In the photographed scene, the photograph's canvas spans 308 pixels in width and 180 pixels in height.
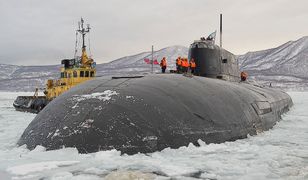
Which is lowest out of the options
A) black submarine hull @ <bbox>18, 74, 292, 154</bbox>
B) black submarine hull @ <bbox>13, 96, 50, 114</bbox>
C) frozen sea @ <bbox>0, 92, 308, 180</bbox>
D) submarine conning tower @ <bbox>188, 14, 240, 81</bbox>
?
black submarine hull @ <bbox>13, 96, 50, 114</bbox>

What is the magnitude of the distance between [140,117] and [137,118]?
→ 0.31 feet

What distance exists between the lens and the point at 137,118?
31.2 ft

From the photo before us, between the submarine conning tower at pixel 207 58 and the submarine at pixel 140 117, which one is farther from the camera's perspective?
the submarine conning tower at pixel 207 58

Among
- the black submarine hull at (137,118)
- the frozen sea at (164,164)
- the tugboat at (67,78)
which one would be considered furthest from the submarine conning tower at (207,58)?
the tugboat at (67,78)

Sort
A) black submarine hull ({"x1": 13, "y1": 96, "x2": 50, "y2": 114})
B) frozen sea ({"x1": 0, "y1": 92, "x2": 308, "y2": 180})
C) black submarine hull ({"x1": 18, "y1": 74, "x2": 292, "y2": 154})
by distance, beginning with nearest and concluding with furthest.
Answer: frozen sea ({"x1": 0, "y1": 92, "x2": 308, "y2": 180}) → black submarine hull ({"x1": 18, "y1": 74, "x2": 292, "y2": 154}) → black submarine hull ({"x1": 13, "y1": 96, "x2": 50, "y2": 114})

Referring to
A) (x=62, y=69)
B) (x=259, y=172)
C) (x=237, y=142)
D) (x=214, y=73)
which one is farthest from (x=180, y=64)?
(x=62, y=69)

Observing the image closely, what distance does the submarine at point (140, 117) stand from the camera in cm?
894

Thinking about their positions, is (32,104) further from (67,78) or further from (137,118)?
(137,118)

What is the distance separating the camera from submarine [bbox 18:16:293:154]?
8.94 meters

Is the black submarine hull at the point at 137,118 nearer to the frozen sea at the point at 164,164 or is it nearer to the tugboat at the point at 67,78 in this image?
the frozen sea at the point at 164,164

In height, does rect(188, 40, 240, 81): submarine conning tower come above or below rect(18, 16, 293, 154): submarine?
above

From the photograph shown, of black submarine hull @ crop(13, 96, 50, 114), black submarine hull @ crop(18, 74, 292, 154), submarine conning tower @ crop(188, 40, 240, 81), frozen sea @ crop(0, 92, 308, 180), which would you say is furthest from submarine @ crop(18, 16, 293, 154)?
black submarine hull @ crop(13, 96, 50, 114)

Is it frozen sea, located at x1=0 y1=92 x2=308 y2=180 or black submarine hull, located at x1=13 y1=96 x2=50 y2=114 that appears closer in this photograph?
frozen sea, located at x1=0 y1=92 x2=308 y2=180

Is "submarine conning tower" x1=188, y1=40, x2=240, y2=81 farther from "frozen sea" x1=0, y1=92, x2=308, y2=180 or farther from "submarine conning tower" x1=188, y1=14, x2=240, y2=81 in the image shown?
"frozen sea" x1=0, y1=92, x2=308, y2=180
